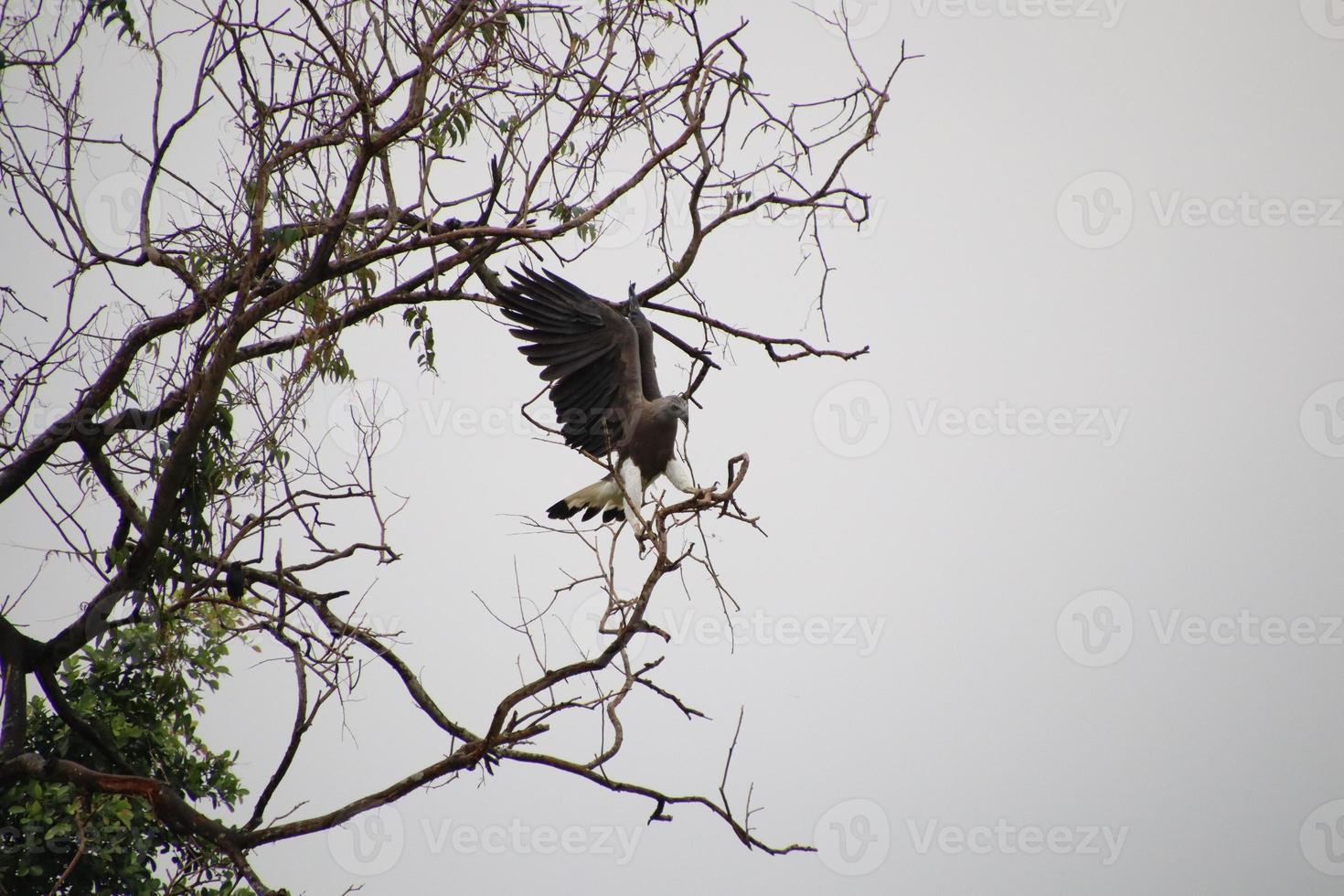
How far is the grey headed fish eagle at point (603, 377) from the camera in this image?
3852 mm

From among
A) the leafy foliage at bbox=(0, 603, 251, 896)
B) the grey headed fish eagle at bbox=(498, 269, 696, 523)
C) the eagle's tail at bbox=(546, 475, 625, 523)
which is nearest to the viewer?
the leafy foliage at bbox=(0, 603, 251, 896)

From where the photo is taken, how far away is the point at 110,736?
11.5ft

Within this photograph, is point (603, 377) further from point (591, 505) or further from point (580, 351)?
point (591, 505)

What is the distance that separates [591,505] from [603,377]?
19.6 inches

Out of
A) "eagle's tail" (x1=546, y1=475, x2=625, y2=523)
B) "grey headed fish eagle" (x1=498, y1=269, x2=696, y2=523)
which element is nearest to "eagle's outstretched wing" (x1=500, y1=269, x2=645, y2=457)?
"grey headed fish eagle" (x1=498, y1=269, x2=696, y2=523)

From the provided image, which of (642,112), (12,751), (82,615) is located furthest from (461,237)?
(12,751)

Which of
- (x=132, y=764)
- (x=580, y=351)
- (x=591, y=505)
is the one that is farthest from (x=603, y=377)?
(x=132, y=764)

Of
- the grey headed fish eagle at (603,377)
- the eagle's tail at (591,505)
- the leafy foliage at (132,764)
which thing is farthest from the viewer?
the eagle's tail at (591,505)

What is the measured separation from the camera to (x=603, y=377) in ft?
13.1

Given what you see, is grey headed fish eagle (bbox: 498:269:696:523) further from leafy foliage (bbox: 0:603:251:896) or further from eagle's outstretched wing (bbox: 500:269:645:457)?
leafy foliage (bbox: 0:603:251:896)

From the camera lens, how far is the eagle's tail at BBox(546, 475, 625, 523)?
409 cm

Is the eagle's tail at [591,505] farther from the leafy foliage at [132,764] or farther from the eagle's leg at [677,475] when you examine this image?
the leafy foliage at [132,764]

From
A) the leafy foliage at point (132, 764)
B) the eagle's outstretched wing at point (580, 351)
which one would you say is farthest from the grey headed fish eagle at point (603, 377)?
the leafy foliage at point (132, 764)

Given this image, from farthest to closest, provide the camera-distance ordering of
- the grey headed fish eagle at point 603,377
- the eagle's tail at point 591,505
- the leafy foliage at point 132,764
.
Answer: the eagle's tail at point 591,505
the grey headed fish eagle at point 603,377
the leafy foliage at point 132,764
